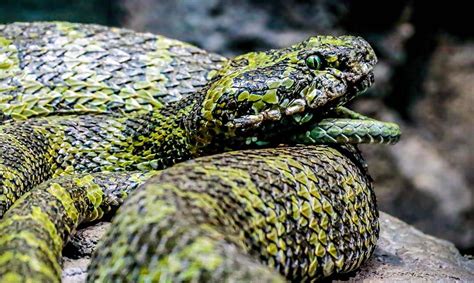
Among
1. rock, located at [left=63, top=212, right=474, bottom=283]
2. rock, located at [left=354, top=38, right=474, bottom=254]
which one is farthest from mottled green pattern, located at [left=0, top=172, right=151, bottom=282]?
rock, located at [left=354, top=38, right=474, bottom=254]

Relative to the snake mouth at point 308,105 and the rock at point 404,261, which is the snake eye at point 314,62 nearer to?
the snake mouth at point 308,105

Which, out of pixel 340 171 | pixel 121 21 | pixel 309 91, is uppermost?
pixel 309 91

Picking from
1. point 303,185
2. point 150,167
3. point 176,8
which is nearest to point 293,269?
point 303,185

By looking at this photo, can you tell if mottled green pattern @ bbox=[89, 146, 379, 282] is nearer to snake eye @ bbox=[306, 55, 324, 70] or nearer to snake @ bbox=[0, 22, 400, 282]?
snake @ bbox=[0, 22, 400, 282]

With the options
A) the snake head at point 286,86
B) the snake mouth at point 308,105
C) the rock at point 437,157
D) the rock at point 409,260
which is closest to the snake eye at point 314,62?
the snake head at point 286,86

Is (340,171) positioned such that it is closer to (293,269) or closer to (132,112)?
(293,269)

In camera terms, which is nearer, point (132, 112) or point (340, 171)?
point (340, 171)

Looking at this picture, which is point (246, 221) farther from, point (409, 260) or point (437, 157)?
point (437, 157)
